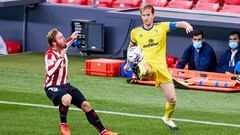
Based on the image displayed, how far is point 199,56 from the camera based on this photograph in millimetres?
17812

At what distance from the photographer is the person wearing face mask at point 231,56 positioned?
1748 cm

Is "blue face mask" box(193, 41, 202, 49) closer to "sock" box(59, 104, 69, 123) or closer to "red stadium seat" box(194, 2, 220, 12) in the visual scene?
"red stadium seat" box(194, 2, 220, 12)

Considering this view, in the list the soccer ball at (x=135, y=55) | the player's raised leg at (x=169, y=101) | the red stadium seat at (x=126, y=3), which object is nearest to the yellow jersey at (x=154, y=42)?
the soccer ball at (x=135, y=55)

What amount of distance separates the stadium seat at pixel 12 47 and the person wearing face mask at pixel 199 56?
5592mm

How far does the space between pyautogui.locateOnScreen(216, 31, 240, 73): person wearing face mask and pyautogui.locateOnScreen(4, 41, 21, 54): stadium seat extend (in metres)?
6.39

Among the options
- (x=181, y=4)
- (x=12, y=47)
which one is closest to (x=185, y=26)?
→ (x=181, y=4)

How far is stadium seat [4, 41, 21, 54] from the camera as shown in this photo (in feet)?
71.5

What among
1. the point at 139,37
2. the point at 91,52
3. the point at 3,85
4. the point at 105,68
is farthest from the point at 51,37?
the point at 91,52

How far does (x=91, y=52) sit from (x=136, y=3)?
1686mm

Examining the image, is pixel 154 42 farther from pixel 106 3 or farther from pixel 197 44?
pixel 106 3

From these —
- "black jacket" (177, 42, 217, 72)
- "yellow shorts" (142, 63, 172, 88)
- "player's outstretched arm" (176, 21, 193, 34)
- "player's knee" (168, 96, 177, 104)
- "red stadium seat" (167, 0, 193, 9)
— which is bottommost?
"black jacket" (177, 42, 217, 72)

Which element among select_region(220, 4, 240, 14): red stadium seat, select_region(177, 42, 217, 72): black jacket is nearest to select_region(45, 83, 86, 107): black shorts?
select_region(177, 42, 217, 72): black jacket

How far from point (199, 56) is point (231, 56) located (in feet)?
2.25

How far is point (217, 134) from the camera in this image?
40.4ft
